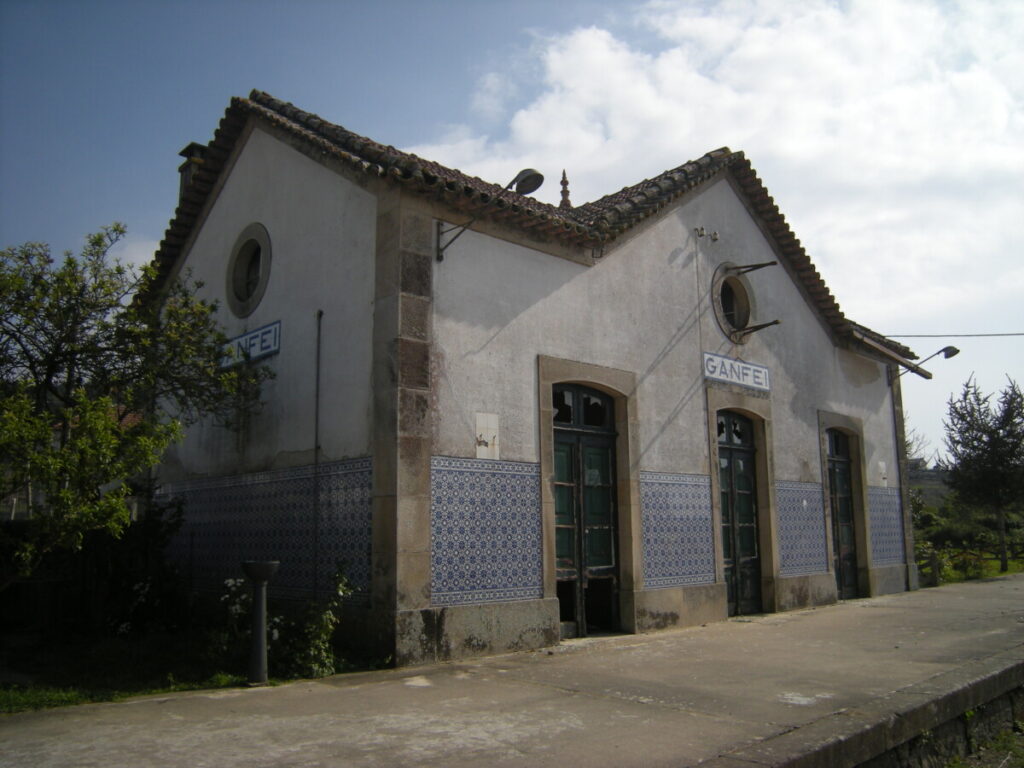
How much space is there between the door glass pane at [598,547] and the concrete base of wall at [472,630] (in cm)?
109

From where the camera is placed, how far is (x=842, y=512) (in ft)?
47.5

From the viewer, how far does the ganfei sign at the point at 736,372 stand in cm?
1174

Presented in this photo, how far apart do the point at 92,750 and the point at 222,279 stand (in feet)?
24.5

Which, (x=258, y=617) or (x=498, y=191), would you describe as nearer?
(x=258, y=617)

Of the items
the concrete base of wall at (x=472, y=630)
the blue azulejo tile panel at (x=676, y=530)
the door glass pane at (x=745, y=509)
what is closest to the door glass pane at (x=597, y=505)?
the blue azulejo tile panel at (x=676, y=530)

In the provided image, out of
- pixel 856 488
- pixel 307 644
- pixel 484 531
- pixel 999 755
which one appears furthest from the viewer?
pixel 856 488

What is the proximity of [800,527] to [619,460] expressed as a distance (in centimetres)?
445

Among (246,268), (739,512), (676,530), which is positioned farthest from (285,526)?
(739,512)

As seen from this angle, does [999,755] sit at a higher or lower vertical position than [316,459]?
lower

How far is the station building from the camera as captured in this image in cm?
798

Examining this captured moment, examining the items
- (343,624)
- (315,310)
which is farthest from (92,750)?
(315,310)

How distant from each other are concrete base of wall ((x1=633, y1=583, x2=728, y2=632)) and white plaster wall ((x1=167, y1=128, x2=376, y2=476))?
402 centimetres

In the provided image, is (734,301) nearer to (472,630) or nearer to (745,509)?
(745,509)

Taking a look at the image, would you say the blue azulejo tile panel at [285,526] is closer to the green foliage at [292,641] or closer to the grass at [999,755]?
the green foliage at [292,641]
